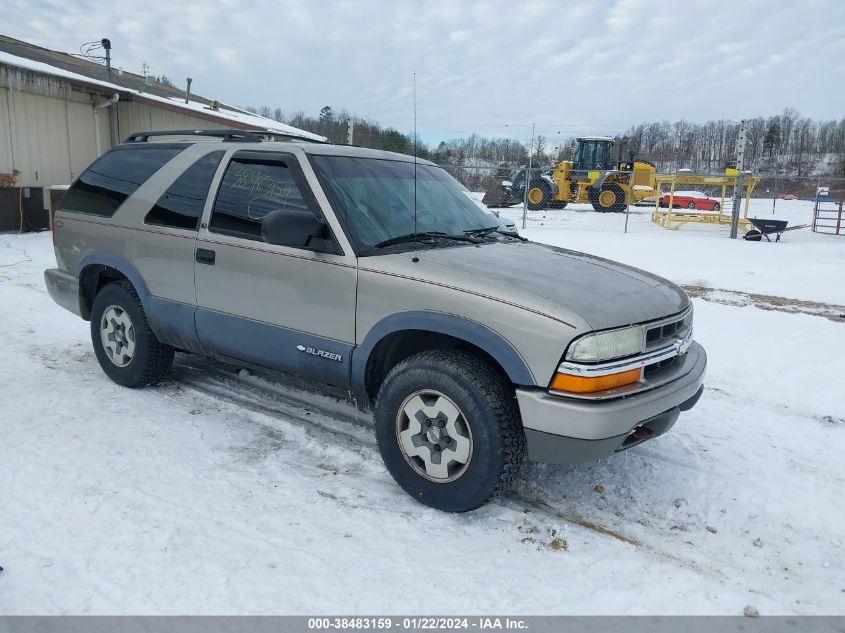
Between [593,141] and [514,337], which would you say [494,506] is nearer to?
[514,337]

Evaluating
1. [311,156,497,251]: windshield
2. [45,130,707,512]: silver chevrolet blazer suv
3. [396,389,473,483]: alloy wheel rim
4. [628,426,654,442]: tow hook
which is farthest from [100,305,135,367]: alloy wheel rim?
[628,426,654,442]: tow hook

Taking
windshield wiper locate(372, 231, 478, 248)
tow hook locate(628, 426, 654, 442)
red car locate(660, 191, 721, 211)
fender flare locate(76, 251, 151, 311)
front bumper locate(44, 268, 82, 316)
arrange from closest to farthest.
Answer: tow hook locate(628, 426, 654, 442)
windshield wiper locate(372, 231, 478, 248)
fender flare locate(76, 251, 151, 311)
front bumper locate(44, 268, 82, 316)
red car locate(660, 191, 721, 211)

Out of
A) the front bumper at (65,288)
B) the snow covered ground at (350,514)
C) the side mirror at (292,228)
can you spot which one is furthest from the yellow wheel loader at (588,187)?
the side mirror at (292,228)

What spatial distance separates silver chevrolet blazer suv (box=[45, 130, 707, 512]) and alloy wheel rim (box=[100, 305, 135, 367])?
0.05ft

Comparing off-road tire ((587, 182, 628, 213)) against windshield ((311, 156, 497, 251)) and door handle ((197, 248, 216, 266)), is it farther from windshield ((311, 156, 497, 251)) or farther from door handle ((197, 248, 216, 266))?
door handle ((197, 248, 216, 266))

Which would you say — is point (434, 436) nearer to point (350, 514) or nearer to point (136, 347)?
point (350, 514)

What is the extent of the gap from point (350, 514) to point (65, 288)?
3492mm

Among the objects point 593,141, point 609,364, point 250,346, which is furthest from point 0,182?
point 593,141

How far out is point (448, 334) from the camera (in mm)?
3102

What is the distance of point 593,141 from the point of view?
95.6ft

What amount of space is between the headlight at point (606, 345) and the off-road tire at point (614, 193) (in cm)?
2467

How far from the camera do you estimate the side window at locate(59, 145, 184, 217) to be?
4.62m

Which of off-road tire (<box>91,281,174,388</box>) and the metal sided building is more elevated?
the metal sided building
